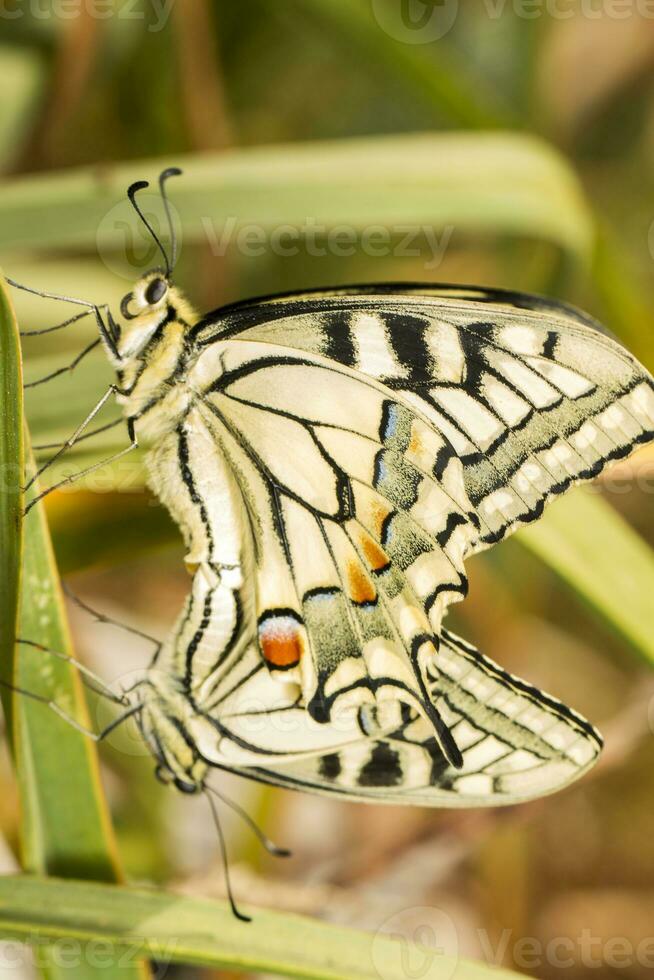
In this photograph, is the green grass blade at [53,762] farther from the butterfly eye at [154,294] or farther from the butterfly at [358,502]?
the butterfly eye at [154,294]

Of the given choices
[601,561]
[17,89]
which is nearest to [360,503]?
[601,561]

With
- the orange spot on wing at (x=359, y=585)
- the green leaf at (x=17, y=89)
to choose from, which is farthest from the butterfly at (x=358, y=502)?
the green leaf at (x=17, y=89)

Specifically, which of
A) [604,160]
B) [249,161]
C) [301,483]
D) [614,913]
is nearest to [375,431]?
[301,483]

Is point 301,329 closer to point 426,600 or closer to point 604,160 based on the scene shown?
point 426,600

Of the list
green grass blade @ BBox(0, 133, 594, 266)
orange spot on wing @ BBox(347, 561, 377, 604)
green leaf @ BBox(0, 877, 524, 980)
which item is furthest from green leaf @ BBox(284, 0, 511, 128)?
green leaf @ BBox(0, 877, 524, 980)

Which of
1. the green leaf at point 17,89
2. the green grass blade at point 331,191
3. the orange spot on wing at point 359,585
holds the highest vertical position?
the green leaf at point 17,89
